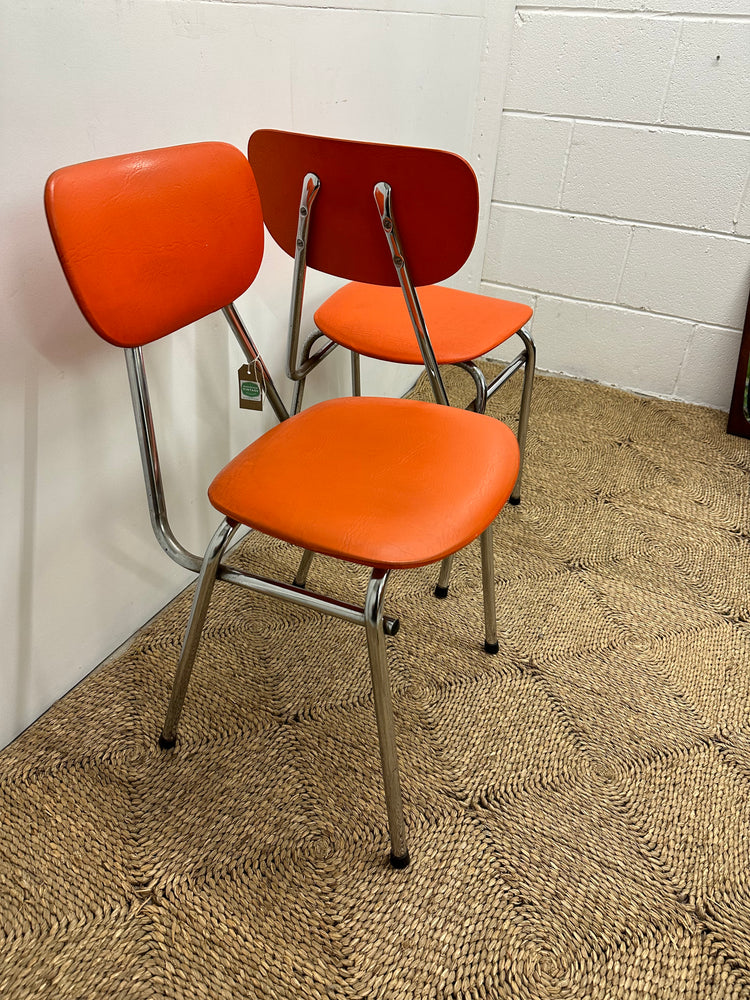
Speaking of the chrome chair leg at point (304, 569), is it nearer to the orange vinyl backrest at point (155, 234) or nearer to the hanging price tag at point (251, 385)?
the hanging price tag at point (251, 385)

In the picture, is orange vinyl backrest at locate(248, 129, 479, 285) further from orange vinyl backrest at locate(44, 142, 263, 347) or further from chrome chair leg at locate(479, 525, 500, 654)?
chrome chair leg at locate(479, 525, 500, 654)

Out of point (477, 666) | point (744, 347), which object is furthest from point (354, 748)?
point (744, 347)

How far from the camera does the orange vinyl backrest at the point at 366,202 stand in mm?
977

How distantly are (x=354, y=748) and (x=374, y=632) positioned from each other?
15.2 inches

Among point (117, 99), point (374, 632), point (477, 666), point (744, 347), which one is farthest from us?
point (744, 347)

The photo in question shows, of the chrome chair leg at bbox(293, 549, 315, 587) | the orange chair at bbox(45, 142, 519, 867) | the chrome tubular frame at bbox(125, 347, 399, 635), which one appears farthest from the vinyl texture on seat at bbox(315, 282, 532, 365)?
the chrome tubular frame at bbox(125, 347, 399, 635)

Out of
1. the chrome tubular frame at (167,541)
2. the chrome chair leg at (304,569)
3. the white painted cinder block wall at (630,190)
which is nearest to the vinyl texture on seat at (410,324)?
the chrome chair leg at (304,569)

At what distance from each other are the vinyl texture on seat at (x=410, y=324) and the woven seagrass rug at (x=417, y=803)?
48 centimetres

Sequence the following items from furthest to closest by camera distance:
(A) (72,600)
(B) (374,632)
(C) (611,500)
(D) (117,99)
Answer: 1. (C) (611,500)
2. (A) (72,600)
3. (D) (117,99)
4. (B) (374,632)

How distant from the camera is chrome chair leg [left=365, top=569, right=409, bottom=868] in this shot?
893mm

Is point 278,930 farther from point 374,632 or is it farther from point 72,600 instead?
point 72,600

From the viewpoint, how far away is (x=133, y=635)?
4.50ft

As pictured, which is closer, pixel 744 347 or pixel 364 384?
pixel 364 384

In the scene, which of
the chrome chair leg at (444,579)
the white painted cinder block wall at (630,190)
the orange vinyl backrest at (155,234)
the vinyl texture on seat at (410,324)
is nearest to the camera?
the orange vinyl backrest at (155,234)
